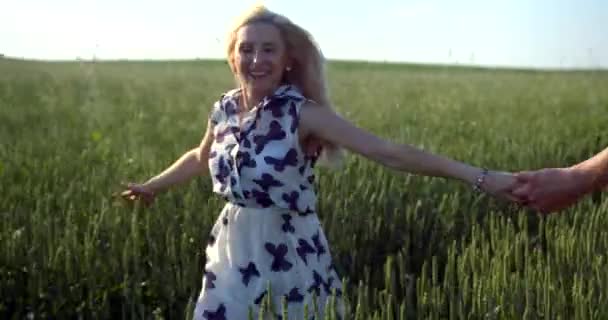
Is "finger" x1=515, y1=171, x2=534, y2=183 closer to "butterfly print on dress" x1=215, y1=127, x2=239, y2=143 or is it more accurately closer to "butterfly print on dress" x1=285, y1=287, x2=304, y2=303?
"butterfly print on dress" x1=285, y1=287, x2=304, y2=303

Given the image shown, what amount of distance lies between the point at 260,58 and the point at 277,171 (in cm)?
32

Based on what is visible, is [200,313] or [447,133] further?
[447,133]

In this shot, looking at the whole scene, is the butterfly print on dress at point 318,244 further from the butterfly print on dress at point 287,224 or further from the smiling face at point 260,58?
the smiling face at point 260,58

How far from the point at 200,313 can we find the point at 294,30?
85cm

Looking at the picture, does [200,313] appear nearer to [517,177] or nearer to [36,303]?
[36,303]

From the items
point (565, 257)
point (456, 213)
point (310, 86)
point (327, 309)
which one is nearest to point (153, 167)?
point (456, 213)

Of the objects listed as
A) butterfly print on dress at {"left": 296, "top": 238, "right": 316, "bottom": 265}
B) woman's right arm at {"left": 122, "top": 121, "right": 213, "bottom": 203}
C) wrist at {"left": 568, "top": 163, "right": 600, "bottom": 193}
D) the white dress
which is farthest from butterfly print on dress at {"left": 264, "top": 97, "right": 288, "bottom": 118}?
wrist at {"left": 568, "top": 163, "right": 600, "bottom": 193}

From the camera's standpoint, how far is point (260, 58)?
244 centimetres

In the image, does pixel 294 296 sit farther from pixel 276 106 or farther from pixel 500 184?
pixel 500 184

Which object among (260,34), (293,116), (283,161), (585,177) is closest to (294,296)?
(283,161)

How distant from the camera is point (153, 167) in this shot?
427 cm

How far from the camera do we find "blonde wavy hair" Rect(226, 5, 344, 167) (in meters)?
2.51

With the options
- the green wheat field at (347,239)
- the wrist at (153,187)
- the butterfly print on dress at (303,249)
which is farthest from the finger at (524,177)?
the wrist at (153,187)

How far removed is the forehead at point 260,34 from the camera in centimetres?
246
